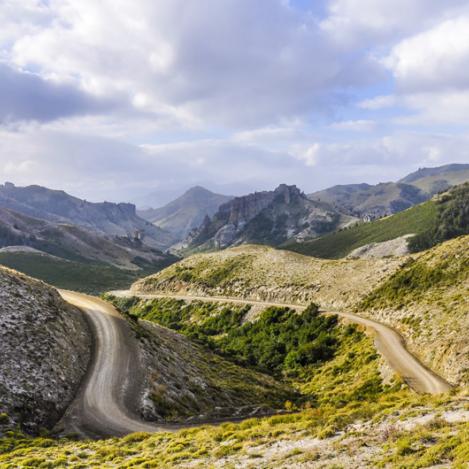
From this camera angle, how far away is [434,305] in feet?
180

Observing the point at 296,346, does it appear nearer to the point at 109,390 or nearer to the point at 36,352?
the point at 109,390

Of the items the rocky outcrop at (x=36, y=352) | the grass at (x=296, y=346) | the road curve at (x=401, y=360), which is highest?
the rocky outcrop at (x=36, y=352)

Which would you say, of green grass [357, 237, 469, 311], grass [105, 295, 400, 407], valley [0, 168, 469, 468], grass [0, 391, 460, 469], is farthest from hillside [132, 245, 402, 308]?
grass [0, 391, 460, 469]

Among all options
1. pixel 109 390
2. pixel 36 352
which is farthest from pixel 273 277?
pixel 36 352

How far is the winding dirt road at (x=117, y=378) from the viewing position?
3316cm

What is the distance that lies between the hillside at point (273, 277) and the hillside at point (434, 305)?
19.8ft

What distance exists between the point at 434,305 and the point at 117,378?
4061 cm

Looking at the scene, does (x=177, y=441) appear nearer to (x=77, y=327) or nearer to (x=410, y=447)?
(x=410, y=447)

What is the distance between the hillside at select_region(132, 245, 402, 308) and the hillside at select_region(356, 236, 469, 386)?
6.04 meters

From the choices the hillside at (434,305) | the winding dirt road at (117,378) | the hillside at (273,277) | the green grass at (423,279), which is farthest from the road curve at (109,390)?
the green grass at (423,279)

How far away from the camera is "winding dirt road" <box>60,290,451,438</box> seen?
109 ft

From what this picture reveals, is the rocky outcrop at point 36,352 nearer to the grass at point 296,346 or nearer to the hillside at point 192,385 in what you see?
the hillside at point 192,385

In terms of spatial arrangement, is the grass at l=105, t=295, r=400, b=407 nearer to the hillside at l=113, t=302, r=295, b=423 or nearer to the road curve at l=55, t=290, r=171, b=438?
the hillside at l=113, t=302, r=295, b=423

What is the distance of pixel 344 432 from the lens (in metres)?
22.2
